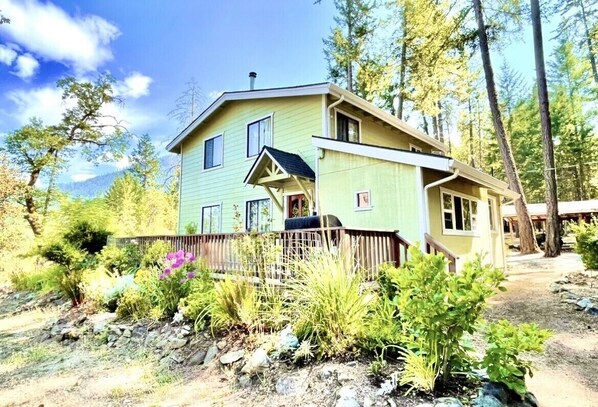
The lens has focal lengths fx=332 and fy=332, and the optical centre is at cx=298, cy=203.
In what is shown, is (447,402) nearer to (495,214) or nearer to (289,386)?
(289,386)

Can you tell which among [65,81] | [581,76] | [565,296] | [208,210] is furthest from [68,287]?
[581,76]

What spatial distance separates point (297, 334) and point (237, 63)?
48.5ft

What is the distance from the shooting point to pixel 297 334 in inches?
161

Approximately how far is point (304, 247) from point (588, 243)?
6.19 metres

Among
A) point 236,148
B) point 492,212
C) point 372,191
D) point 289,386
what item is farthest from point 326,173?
point 492,212

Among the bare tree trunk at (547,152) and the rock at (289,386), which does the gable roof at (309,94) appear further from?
the rock at (289,386)

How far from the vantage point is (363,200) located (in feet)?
26.6

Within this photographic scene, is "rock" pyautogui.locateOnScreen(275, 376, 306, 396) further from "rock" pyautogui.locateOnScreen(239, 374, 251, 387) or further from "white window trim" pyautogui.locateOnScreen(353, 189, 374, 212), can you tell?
"white window trim" pyautogui.locateOnScreen(353, 189, 374, 212)

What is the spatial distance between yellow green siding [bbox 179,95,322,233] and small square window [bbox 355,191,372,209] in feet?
6.83

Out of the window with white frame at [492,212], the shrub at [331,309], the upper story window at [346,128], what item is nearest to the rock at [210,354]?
the shrub at [331,309]

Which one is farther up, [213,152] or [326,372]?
[213,152]

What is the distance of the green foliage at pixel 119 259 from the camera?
903 centimetres

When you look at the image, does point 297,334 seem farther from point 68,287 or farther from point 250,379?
point 68,287

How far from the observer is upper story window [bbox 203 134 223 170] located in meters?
13.0
